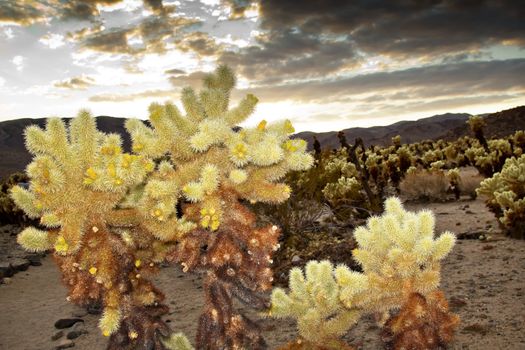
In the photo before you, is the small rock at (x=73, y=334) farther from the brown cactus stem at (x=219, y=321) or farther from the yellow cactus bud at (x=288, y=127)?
the yellow cactus bud at (x=288, y=127)

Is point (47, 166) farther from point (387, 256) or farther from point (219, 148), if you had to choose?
point (387, 256)

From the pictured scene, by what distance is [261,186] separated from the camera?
9.04ft

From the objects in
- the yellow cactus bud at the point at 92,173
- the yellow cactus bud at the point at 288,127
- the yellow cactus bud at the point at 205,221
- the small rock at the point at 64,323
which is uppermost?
the yellow cactus bud at the point at 288,127

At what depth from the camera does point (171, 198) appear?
8.38ft

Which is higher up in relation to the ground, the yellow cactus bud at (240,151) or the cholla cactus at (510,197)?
the yellow cactus bud at (240,151)

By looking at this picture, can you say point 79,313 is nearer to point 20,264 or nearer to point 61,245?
point 20,264

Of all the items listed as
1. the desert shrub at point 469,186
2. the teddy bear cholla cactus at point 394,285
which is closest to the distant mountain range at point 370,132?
the desert shrub at point 469,186

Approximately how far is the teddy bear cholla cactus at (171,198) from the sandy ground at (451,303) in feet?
6.96

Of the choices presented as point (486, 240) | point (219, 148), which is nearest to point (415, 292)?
point (219, 148)

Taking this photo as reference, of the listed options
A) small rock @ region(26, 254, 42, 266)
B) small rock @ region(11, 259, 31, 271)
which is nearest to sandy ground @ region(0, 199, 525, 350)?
small rock @ region(11, 259, 31, 271)

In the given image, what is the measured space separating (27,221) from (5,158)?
44.5 metres

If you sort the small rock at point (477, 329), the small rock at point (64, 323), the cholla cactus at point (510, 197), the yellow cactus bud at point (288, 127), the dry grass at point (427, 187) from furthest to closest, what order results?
the dry grass at point (427, 187) < the cholla cactus at point (510, 197) < the small rock at point (64, 323) < the small rock at point (477, 329) < the yellow cactus bud at point (288, 127)

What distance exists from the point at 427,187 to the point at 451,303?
24.7 ft

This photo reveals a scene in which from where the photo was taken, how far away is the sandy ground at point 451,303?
4203 mm
